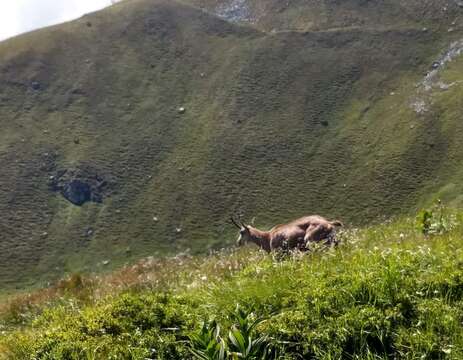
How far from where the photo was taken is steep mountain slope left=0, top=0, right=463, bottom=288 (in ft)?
409

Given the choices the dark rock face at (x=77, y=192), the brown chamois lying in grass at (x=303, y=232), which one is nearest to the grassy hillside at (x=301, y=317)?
the brown chamois lying in grass at (x=303, y=232)

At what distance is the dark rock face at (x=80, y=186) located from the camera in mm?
139625

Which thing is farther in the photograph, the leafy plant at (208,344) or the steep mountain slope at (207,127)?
the steep mountain slope at (207,127)

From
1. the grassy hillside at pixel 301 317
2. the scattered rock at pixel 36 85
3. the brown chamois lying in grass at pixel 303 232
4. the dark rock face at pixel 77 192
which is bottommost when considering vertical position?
the dark rock face at pixel 77 192

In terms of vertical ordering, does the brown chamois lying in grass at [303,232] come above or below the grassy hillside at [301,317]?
below

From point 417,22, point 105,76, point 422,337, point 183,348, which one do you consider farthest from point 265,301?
point 417,22

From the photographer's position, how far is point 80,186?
14062 cm

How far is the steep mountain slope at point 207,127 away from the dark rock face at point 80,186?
14.5 inches

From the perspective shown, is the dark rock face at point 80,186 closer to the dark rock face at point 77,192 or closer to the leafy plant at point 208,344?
the dark rock face at point 77,192

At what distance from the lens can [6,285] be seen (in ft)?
365

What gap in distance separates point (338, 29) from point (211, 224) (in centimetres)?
8652

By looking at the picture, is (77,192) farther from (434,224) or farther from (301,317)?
(301,317)

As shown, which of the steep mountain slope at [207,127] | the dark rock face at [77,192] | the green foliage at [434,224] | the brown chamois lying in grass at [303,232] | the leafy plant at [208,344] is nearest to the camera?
the leafy plant at [208,344]

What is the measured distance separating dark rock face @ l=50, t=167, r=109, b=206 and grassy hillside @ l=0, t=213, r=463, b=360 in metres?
135
